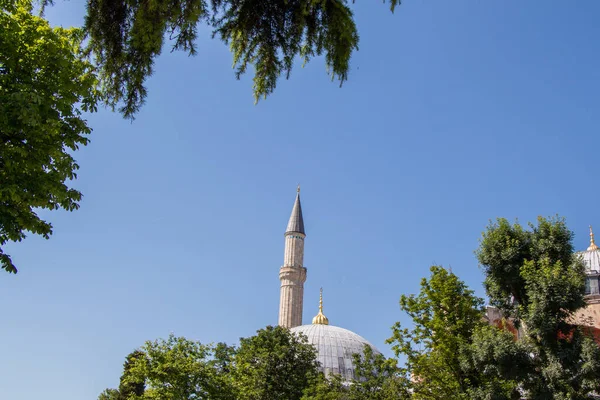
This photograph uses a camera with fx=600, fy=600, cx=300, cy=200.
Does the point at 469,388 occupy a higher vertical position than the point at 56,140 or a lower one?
lower

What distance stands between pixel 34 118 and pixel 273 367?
72.3 ft

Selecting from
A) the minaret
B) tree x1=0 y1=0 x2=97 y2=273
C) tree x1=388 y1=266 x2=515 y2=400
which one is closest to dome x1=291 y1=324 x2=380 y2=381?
the minaret

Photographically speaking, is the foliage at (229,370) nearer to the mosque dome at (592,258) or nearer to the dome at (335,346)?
the dome at (335,346)

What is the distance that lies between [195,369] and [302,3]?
19.8 metres

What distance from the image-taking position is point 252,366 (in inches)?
1155

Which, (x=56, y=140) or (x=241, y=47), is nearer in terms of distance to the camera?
(x=241, y=47)

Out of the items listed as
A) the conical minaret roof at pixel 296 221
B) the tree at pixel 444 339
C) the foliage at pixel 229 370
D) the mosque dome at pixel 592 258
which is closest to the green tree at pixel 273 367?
the foliage at pixel 229 370

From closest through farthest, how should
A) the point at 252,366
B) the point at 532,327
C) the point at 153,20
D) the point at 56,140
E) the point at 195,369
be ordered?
the point at 153,20 < the point at 56,140 < the point at 532,327 < the point at 195,369 < the point at 252,366

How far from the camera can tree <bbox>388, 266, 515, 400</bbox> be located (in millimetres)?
19094

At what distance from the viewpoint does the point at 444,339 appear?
1973 centimetres

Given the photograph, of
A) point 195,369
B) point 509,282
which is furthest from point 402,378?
point 195,369

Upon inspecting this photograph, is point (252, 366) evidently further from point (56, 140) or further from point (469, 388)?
point (56, 140)

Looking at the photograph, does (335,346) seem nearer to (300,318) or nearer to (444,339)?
(300,318)

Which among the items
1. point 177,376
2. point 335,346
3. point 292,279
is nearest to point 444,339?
point 177,376
